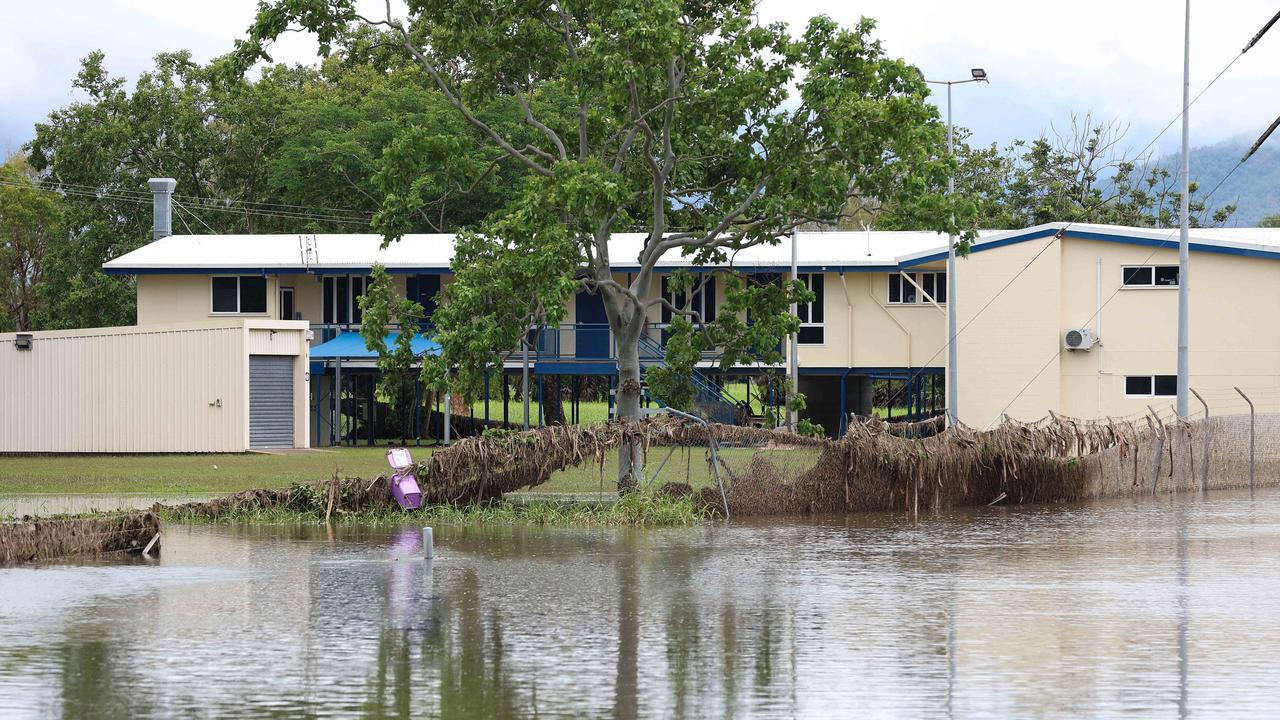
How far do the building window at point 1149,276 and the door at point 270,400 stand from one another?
20.8m

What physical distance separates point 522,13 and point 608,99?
2.83 meters

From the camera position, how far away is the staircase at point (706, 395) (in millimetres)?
38438

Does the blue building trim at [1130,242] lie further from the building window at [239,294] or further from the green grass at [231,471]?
the building window at [239,294]

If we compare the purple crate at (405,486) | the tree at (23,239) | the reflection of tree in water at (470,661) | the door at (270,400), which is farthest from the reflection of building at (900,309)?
the reflection of tree in water at (470,661)

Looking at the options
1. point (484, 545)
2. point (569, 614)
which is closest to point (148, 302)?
point (484, 545)

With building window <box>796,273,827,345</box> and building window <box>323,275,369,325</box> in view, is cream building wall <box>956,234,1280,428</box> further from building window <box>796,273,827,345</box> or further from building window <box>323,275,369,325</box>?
building window <box>323,275,369,325</box>

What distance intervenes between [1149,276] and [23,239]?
4485cm

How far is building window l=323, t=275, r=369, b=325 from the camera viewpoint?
45312 mm

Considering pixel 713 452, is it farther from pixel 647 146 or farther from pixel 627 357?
pixel 647 146

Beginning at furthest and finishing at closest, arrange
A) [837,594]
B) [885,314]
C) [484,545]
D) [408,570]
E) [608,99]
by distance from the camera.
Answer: [885,314], [608,99], [484,545], [408,570], [837,594]

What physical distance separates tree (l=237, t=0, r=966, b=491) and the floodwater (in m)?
4.30

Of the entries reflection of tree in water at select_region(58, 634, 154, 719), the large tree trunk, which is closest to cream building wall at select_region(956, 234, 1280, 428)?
the large tree trunk

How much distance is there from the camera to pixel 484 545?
2036 centimetres

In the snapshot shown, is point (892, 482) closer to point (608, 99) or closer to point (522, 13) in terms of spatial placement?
point (608, 99)
